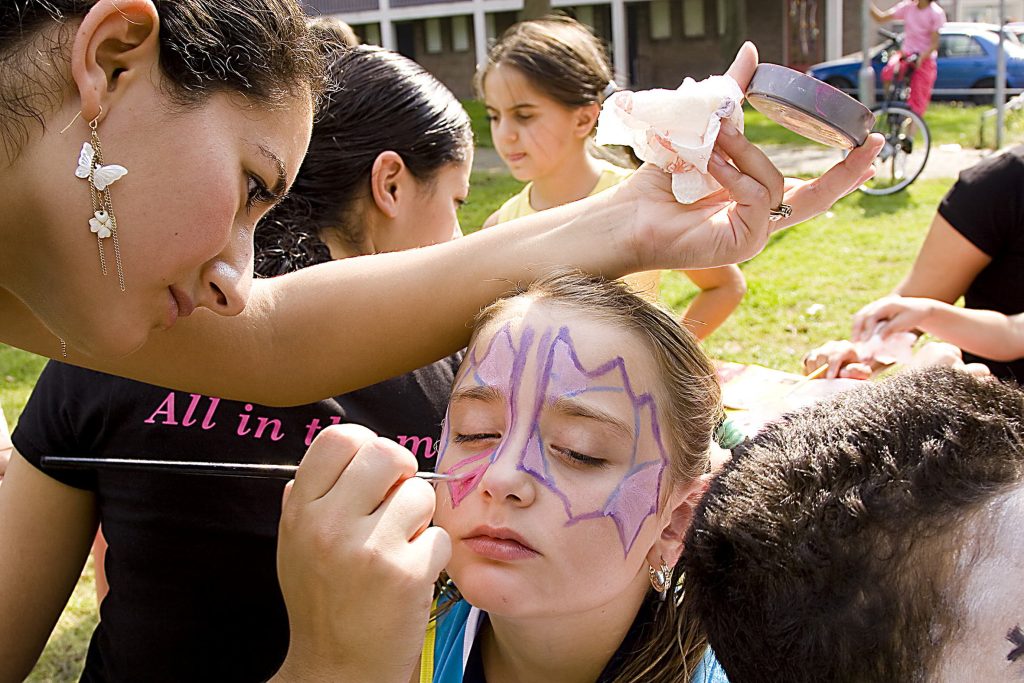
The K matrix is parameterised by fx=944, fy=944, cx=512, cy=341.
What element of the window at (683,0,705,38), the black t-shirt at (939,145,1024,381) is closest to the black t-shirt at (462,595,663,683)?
the black t-shirt at (939,145,1024,381)

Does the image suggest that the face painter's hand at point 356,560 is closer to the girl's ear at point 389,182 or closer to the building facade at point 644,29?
the girl's ear at point 389,182

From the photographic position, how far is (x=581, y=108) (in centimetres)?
370

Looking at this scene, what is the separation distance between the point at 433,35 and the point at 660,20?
6456 mm

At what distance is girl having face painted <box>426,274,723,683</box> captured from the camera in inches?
54.9

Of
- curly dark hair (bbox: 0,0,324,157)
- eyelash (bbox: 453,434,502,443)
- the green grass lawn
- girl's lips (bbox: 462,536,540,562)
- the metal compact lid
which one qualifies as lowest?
A: the green grass lawn

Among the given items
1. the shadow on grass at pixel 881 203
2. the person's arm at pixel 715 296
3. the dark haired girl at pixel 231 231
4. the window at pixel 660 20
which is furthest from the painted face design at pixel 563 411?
the window at pixel 660 20

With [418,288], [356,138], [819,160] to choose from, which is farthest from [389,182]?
[819,160]

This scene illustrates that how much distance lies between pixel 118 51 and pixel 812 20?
→ 88.8 ft

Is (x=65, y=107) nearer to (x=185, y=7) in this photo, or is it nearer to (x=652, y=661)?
(x=185, y=7)

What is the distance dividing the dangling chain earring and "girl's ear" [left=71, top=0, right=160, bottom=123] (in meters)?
1.03

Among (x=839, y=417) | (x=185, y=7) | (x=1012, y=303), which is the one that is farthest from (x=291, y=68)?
(x=1012, y=303)

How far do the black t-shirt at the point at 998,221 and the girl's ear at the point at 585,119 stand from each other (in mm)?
1361

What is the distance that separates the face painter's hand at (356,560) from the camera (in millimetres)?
1102

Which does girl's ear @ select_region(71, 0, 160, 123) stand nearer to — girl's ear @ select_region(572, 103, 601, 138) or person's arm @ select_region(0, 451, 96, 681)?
person's arm @ select_region(0, 451, 96, 681)
